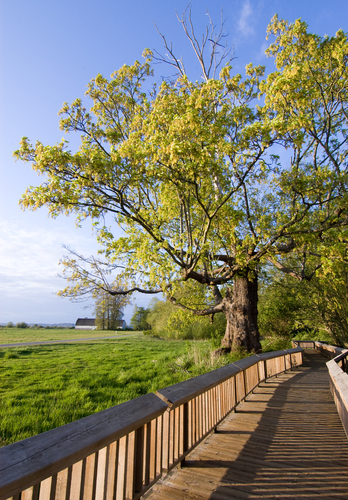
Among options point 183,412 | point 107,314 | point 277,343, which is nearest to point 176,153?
point 183,412

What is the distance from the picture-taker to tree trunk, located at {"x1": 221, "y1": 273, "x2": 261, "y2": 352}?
12.5 m

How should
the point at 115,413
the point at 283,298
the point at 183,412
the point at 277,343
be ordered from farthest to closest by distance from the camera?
the point at 277,343, the point at 283,298, the point at 183,412, the point at 115,413

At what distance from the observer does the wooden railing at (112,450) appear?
1587mm

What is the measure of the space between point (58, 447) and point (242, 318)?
11.9 metres

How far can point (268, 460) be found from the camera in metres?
3.85

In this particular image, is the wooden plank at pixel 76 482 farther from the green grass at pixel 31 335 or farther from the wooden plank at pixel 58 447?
the green grass at pixel 31 335

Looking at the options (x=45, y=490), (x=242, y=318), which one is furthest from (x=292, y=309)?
(x=45, y=490)

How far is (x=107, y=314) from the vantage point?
7625 centimetres

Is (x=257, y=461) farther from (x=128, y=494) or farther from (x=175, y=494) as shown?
(x=128, y=494)

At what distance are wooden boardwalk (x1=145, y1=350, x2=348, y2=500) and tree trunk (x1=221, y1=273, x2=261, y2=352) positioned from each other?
5882 millimetres

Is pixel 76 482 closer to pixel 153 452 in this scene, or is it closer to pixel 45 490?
pixel 45 490

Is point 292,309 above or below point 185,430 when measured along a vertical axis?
above

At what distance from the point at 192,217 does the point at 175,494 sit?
9.40m

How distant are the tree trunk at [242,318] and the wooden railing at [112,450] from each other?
8.48 meters
